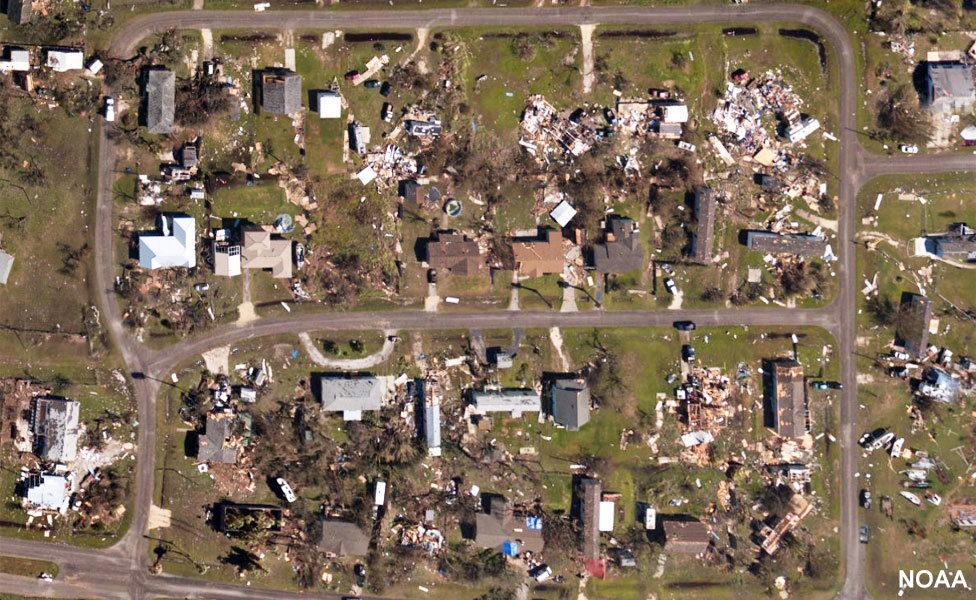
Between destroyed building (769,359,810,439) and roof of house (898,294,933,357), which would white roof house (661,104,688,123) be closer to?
destroyed building (769,359,810,439)

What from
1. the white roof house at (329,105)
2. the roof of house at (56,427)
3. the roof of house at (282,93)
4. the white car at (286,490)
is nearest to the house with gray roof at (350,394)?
the white car at (286,490)

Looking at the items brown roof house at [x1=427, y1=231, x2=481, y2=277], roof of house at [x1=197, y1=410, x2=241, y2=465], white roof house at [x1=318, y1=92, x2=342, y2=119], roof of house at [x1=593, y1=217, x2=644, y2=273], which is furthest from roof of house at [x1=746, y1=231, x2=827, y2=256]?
roof of house at [x1=197, y1=410, x2=241, y2=465]

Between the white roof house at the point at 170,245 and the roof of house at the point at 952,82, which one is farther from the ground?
the roof of house at the point at 952,82

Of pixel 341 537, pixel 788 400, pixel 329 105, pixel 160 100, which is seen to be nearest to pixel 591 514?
pixel 788 400

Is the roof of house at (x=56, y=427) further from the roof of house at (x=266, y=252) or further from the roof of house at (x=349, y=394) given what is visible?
the roof of house at (x=349, y=394)

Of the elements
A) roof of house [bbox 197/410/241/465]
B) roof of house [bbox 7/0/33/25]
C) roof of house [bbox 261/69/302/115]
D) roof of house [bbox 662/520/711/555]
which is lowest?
roof of house [bbox 662/520/711/555]

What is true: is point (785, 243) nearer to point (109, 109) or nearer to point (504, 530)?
point (504, 530)

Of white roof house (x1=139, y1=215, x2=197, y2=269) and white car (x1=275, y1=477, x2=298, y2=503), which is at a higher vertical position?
white roof house (x1=139, y1=215, x2=197, y2=269)
